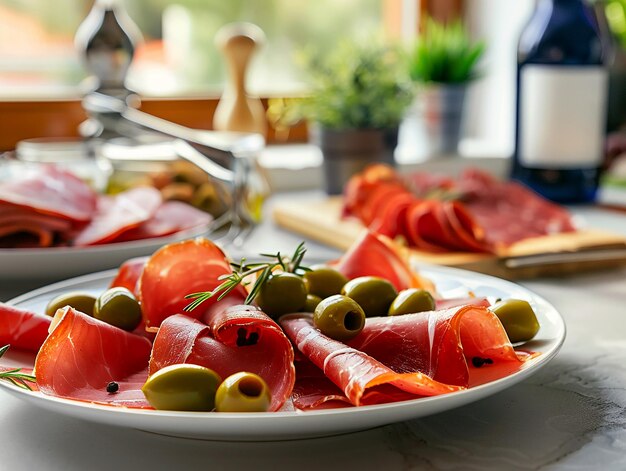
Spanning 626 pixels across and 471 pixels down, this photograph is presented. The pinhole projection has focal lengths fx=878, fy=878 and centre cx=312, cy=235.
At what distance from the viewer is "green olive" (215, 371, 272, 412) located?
464 millimetres

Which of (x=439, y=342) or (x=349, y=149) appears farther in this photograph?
(x=349, y=149)

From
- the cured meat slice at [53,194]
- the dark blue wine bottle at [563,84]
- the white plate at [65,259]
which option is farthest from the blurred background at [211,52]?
the white plate at [65,259]

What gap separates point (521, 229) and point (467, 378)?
717 mm

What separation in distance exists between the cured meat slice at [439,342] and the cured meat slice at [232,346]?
65 mm

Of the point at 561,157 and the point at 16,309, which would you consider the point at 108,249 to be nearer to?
the point at 16,309

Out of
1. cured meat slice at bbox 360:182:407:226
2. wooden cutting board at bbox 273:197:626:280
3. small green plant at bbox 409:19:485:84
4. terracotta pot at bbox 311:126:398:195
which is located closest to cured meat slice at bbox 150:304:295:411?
wooden cutting board at bbox 273:197:626:280

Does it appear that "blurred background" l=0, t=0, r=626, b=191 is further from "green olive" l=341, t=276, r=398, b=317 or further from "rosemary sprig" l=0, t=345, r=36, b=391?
"rosemary sprig" l=0, t=345, r=36, b=391

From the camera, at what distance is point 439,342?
21.0 inches

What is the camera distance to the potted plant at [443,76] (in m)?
1.89

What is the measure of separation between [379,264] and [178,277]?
0.61 ft

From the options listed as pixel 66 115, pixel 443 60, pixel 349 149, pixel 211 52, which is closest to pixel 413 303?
pixel 349 149

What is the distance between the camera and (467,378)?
1.72 ft

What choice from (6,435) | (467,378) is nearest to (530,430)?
(467,378)

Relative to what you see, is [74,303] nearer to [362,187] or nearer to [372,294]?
[372,294]
